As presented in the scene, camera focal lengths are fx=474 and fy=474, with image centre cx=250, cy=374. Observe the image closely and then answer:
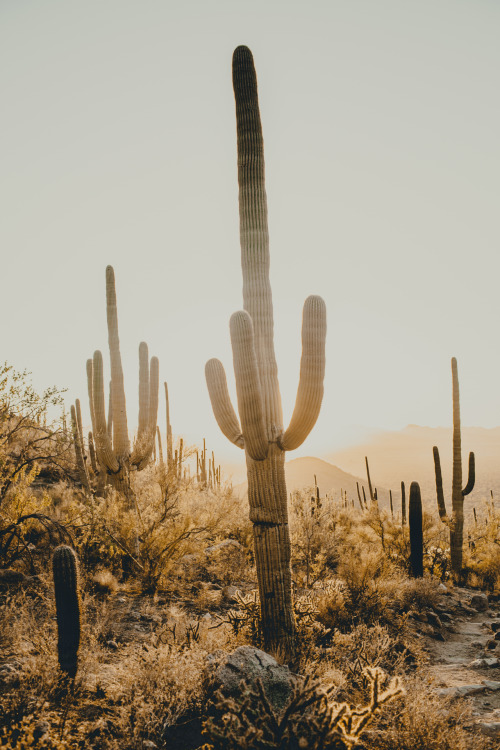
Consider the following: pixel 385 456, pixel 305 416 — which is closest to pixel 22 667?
pixel 305 416

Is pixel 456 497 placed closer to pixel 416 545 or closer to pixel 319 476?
pixel 416 545

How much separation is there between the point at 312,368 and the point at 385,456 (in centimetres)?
8990

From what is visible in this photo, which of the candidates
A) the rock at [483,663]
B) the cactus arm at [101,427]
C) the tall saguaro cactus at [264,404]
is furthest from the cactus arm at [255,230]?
the cactus arm at [101,427]

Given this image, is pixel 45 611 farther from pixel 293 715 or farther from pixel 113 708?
pixel 293 715

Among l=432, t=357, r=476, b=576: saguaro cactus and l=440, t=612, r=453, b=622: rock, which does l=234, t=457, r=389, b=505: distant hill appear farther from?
l=440, t=612, r=453, b=622: rock

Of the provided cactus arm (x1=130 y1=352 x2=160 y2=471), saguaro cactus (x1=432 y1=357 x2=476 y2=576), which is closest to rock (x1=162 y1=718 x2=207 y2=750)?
cactus arm (x1=130 y1=352 x2=160 y2=471)

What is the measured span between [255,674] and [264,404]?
2924 millimetres

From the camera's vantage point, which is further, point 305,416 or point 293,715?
point 305,416

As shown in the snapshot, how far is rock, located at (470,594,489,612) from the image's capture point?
10523 millimetres

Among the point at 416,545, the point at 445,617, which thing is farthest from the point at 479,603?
the point at 416,545

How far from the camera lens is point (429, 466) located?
7494 cm

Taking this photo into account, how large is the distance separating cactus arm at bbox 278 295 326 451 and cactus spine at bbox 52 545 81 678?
9.96 feet

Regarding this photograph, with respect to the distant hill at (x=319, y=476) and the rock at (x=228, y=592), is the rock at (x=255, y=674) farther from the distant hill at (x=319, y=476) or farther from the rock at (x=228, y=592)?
the distant hill at (x=319, y=476)

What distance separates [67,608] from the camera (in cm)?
566
